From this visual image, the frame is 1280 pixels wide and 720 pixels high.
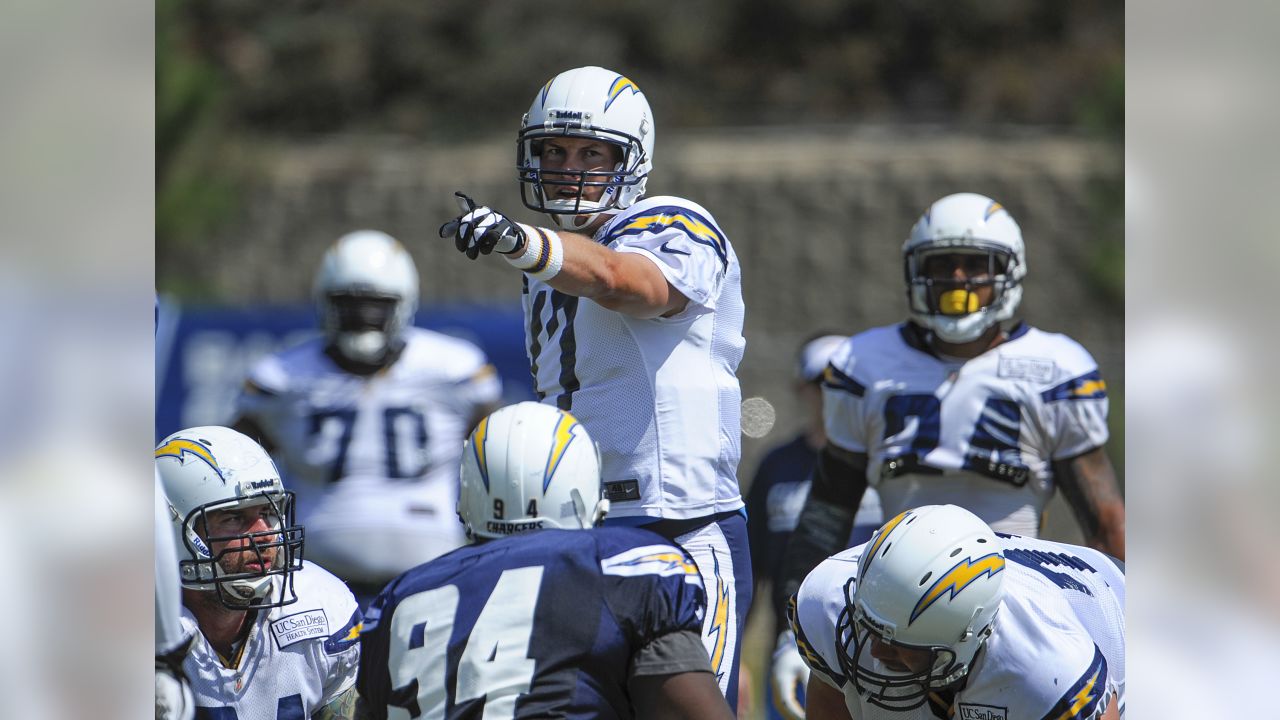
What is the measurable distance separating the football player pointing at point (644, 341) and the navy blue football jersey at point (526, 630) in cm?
73

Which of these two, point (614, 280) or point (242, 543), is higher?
point (614, 280)

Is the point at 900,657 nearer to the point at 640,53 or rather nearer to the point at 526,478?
the point at 526,478

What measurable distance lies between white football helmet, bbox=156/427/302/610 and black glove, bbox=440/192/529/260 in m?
0.69

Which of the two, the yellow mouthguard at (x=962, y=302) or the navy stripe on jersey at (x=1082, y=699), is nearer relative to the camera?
the navy stripe on jersey at (x=1082, y=699)

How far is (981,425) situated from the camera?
15.2ft

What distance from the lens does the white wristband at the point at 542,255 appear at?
3117 millimetres

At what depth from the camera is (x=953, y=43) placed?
51.9 feet

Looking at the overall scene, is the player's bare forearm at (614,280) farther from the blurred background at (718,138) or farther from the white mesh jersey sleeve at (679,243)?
the blurred background at (718,138)

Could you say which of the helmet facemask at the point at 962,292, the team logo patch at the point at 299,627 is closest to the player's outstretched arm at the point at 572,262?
the team logo patch at the point at 299,627

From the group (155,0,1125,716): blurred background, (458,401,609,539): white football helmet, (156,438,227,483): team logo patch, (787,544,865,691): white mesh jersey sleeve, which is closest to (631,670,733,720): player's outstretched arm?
(458,401,609,539): white football helmet

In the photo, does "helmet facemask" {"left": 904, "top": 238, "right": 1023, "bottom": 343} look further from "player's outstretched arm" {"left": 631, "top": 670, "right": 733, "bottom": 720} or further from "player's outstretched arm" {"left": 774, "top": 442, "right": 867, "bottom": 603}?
"player's outstretched arm" {"left": 631, "top": 670, "right": 733, "bottom": 720}

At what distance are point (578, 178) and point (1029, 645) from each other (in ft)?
4.42

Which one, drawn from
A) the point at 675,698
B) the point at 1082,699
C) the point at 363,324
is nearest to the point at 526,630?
the point at 675,698
